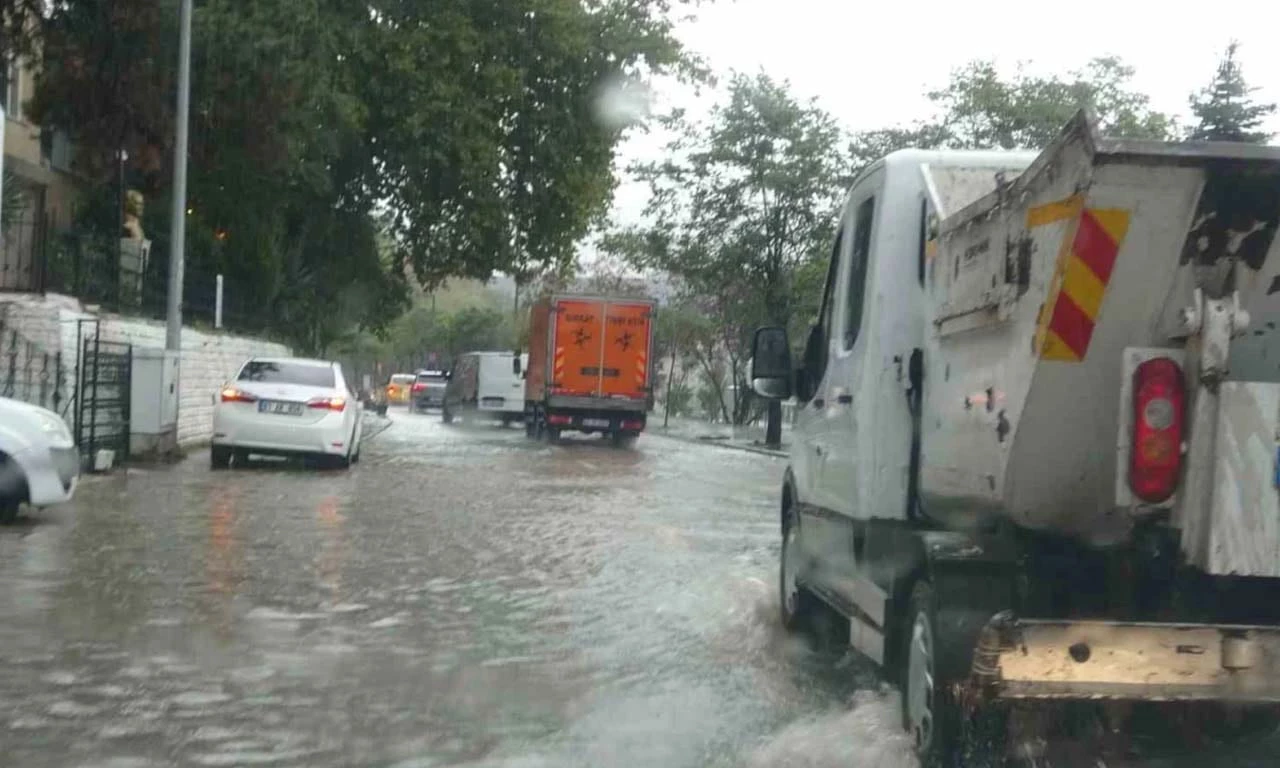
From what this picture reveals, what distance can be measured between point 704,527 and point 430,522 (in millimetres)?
2685

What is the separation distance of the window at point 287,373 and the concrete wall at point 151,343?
184 centimetres

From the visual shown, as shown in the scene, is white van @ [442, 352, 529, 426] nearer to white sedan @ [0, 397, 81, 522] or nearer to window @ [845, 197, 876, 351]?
white sedan @ [0, 397, 81, 522]

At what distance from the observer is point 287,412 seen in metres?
21.6

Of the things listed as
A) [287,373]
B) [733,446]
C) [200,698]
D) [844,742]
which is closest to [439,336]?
[733,446]

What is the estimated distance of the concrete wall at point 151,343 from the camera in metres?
19.3

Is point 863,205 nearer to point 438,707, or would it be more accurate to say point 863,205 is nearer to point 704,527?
point 438,707

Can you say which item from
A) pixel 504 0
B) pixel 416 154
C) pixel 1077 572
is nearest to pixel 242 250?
pixel 416 154

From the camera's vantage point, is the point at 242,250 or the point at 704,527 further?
the point at 242,250

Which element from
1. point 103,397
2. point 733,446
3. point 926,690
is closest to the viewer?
point 926,690

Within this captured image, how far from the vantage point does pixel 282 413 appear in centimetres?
2158

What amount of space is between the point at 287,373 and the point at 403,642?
1338 cm

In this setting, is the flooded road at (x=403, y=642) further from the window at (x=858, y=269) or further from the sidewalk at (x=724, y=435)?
the sidewalk at (x=724, y=435)

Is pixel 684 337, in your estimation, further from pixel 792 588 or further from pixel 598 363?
pixel 792 588

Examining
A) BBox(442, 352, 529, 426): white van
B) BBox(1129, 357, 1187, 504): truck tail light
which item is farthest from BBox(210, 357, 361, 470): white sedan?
BBox(442, 352, 529, 426): white van
